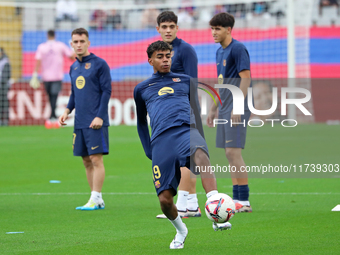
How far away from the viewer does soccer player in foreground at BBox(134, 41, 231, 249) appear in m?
4.89

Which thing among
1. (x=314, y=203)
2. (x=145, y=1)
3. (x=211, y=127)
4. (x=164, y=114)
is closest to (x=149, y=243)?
(x=164, y=114)

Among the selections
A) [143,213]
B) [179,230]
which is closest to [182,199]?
[143,213]

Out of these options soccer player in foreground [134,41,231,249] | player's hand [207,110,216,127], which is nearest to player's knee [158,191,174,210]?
soccer player in foreground [134,41,231,249]

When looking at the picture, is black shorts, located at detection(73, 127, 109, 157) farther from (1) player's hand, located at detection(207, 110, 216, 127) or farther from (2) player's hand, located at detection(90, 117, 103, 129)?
(1) player's hand, located at detection(207, 110, 216, 127)

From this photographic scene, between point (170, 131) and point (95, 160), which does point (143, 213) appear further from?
point (170, 131)

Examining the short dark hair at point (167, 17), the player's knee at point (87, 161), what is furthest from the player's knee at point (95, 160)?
the short dark hair at point (167, 17)

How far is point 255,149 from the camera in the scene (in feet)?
25.2

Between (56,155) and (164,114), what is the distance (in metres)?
7.77

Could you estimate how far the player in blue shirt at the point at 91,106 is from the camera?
7.23 meters

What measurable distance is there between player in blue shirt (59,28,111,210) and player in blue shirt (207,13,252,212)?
1.35 meters

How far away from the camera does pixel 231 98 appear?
265 inches

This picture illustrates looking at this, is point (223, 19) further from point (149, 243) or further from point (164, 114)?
point (149, 243)

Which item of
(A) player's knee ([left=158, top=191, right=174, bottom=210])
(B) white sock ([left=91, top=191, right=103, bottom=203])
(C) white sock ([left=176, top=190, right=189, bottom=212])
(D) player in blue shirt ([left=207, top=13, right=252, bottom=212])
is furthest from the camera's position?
(B) white sock ([left=91, top=191, right=103, bottom=203])

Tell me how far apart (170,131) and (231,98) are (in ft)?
6.16
